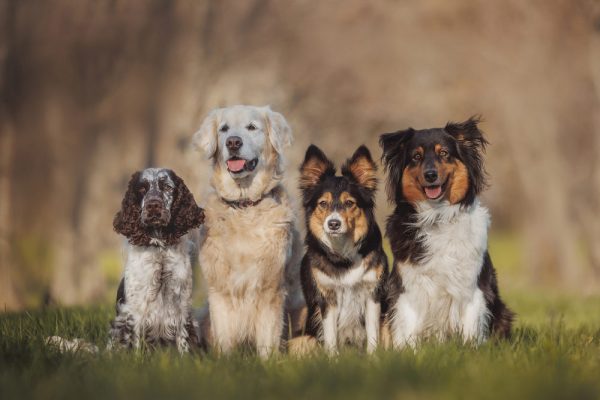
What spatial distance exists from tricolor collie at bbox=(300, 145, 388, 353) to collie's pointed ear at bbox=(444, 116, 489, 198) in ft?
2.51

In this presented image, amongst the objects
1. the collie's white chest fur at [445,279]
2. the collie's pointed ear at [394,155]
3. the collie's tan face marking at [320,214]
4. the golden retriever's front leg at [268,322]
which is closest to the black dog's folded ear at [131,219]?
the golden retriever's front leg at [268,322]

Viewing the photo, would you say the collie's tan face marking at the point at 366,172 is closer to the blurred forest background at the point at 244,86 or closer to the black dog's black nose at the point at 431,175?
the black dog's black nose at the point at 431,175

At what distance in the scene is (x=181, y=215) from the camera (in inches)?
249

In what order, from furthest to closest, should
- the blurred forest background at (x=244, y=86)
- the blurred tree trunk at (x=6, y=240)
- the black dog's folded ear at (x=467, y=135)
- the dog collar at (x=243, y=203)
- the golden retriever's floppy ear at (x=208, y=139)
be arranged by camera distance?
the blurred forest background at (x=244, y=86), the blurred tree trunk at (x=6, y=240), the golden retriever's floppy ear at (x=208, y=139), the dog collar at (x=243, y=203), the black dog's folded ear at (x=467, y=135)

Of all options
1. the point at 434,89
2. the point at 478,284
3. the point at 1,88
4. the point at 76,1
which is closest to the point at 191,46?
the point at 76,1

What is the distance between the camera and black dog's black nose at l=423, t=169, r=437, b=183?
613 cm

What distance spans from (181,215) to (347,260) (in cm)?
140

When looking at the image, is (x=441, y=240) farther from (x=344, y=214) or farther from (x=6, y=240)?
(x=6, y=240)

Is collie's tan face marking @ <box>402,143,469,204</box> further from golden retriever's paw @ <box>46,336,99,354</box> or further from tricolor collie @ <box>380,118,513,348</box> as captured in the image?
golden retriever's paw @ <box>46,336,99,354</box>

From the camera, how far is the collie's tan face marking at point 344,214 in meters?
6.41

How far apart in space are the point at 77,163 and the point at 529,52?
376 inches

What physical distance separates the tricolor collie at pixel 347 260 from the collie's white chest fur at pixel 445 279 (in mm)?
242

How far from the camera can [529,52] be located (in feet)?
53.1

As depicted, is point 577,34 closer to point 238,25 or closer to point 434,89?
point 434,89
